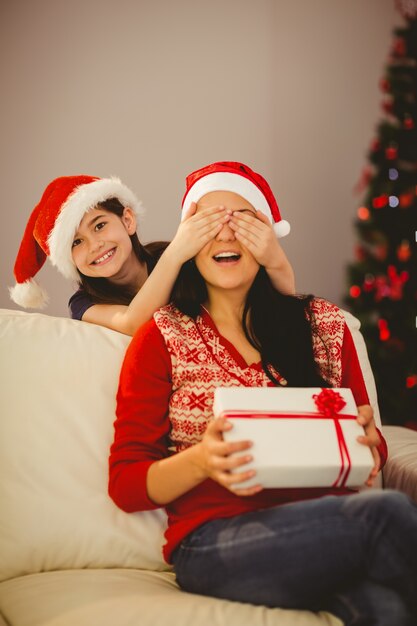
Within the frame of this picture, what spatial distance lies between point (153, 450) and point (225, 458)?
26 centimetres

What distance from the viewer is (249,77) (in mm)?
3090

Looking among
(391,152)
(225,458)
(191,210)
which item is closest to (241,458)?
(225,458)

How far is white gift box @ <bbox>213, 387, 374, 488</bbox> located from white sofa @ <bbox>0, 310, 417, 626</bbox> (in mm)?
242

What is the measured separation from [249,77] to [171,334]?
2283 millimetres

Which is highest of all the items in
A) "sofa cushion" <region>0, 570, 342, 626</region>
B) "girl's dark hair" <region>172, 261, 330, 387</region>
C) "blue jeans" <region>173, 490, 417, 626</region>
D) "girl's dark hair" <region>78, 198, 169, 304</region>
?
"girl's dark hair" <region>78, 198, 169, 304</region>

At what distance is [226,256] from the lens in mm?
1310

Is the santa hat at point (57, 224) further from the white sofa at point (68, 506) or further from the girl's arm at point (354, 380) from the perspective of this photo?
the girl's arm at point (354, 380)

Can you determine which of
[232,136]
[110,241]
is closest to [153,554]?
[110,241]

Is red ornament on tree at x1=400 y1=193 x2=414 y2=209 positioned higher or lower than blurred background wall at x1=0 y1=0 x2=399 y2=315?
lower

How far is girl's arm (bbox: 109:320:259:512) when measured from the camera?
0.97 m

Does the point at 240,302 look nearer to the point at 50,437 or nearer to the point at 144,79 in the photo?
the point at 50,437

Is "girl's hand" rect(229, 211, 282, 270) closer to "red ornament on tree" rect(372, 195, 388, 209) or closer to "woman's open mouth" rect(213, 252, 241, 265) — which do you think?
"woman's open mouth" rect(213, 252, 241, 265)

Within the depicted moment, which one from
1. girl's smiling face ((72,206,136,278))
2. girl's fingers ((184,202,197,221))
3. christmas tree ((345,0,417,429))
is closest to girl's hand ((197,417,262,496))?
girl's fingers ((184,202,197,221))

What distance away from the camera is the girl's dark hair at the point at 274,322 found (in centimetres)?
128
